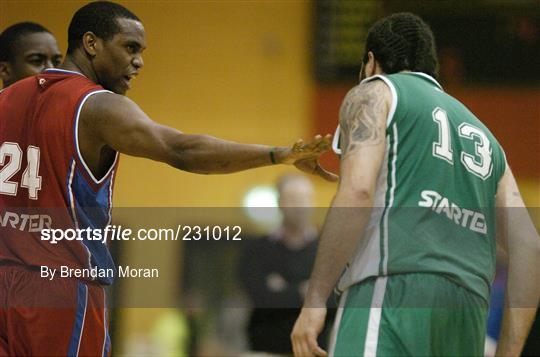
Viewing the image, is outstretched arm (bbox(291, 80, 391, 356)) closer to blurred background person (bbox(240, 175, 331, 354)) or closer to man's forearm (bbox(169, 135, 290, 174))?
man's forearm (bbox(169, 135, 290, 174))

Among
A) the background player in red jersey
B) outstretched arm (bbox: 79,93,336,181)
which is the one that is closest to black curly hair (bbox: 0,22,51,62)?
the background player in red jersey

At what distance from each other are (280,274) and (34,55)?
2528 millimetres

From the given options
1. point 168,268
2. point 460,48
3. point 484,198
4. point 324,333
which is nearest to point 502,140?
point 460,48

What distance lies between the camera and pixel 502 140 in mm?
12391

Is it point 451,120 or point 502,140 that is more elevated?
point 451,120

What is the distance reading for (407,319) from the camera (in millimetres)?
3975

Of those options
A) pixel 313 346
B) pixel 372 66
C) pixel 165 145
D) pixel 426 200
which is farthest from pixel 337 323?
pixel 165 145

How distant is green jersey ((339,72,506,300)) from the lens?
407 centimetres

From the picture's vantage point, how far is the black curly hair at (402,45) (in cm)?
438

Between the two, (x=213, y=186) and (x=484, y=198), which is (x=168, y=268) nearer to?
(x=213, y=186)

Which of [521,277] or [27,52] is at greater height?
[27,52]

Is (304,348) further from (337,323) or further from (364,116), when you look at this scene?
(364,116)

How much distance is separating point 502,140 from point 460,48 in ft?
4.64

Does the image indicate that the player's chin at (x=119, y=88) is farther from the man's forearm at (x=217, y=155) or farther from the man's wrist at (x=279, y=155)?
the man's wrist at (x=279, y=155)
